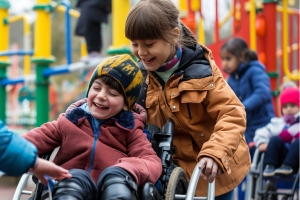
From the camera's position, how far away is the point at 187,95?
3029mm

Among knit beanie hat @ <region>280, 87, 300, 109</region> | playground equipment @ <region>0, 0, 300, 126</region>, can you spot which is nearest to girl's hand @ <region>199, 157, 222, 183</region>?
knit beanie hat @ <region>280, 87, 300, 109</region>

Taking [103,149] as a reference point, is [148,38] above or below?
above

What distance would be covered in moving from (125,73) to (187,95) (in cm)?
39

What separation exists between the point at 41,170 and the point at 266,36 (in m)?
5.79

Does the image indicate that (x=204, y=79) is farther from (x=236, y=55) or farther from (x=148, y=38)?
(x=236, y=55)

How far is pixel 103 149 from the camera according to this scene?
2711 millimetres

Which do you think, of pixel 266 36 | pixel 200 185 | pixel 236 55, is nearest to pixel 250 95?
pixel 236 55

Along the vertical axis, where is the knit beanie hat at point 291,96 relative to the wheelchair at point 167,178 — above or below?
above

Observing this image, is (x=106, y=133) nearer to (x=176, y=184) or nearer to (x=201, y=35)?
(x=176, y=184)

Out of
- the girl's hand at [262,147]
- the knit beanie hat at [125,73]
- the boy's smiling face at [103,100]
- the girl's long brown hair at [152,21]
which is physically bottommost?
the girl's hand at [262,147]

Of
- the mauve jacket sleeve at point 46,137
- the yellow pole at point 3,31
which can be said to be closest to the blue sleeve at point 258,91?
the mauve jacket sleeve at point 46,137

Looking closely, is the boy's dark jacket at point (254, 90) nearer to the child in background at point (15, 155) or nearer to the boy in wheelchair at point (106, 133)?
the boy in wheelchair at point (106, 133)

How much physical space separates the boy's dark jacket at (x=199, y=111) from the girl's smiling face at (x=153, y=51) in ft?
0.37

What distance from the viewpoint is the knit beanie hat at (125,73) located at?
281cm
